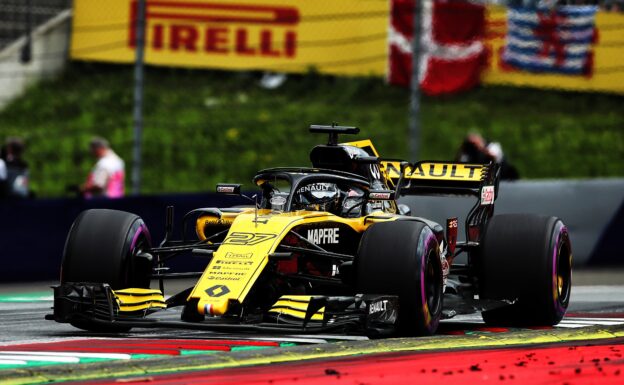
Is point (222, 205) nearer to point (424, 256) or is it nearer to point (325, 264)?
point (325, 264)

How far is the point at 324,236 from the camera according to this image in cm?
961

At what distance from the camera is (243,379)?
22.9 feet

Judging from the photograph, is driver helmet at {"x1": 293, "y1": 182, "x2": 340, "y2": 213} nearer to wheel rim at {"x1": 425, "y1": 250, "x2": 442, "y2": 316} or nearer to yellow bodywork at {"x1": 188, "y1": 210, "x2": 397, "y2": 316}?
yellow bodywork at {"x1": 188, "y1": 210, "x2": 397, "y2": 316}

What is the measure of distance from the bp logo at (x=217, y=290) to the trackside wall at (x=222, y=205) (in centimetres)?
648

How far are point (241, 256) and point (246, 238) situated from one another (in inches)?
7.6

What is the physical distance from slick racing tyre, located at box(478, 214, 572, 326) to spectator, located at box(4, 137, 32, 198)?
23.0ft

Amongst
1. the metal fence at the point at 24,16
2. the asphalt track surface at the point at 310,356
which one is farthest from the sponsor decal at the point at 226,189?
the metal fence at the point at 24,16

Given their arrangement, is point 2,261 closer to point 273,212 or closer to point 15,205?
point 15,205

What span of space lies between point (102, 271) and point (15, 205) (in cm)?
569

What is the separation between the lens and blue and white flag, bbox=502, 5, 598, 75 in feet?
74.0

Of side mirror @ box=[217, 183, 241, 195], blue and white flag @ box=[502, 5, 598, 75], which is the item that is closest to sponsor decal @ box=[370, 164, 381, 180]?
side mirror @ box=[217, 183, 241, 195]

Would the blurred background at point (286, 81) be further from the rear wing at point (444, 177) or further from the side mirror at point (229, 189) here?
the side mirror at point (229, 189)

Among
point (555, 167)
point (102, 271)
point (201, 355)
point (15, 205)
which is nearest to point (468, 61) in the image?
point (555, 167)

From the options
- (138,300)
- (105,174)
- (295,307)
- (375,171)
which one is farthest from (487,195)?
(105,174)
